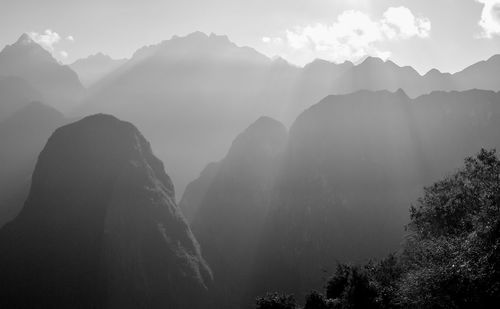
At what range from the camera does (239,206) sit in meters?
108

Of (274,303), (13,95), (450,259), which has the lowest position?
(274,303)

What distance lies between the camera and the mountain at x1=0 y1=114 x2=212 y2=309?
68.9m

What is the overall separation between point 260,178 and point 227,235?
18.0m

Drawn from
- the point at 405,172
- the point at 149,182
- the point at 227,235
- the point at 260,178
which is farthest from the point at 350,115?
the point at 149,182

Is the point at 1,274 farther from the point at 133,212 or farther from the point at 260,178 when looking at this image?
the point at 260,178

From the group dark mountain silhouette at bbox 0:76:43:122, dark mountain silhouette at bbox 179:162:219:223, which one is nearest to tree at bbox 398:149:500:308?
dark mountain silhouette at bbox 179:162:219:223

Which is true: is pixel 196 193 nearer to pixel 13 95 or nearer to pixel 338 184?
pixel 338 184

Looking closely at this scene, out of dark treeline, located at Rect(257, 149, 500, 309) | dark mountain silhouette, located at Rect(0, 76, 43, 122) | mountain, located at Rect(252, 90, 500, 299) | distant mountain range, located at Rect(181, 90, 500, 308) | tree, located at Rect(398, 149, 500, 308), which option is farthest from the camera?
dark mountain silhouette, located at Rect(0, 76, 43, 122)

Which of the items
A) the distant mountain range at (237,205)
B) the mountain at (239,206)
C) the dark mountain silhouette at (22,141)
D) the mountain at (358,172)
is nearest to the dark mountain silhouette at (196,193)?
the distant mountain range at (237,205)

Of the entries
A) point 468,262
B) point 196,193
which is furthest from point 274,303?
point 196,193

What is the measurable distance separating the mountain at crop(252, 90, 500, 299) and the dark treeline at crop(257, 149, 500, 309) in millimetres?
45027

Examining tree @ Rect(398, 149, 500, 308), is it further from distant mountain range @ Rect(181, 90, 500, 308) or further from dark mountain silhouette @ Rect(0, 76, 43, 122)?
dark mountain silhouette @ Rect(0, 76, 43, 122)

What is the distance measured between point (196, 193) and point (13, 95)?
11858 cm

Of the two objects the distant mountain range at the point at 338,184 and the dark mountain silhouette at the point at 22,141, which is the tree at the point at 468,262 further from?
the dark mountain silhouette at the point at 22,141
